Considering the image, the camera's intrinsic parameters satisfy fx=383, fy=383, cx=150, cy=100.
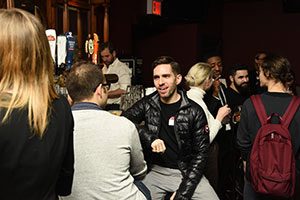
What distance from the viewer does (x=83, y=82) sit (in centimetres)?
168

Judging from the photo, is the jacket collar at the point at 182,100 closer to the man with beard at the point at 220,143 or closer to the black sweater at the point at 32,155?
the man with beard at the point at 220,143

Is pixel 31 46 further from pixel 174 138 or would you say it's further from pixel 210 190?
pixel 210 190

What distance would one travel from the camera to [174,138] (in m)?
2.42

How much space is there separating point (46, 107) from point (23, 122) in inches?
3.0

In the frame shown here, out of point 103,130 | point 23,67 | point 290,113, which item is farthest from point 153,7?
point 23,67

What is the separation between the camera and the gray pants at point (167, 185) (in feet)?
7.71

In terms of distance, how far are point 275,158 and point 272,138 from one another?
0.38ft

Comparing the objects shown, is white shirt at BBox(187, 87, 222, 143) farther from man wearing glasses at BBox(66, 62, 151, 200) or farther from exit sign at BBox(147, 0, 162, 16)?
exit sign at BBox(147, 0, 162, 16)

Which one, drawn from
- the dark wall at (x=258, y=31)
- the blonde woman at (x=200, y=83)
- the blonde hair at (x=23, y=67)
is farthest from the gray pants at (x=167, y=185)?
the dark wall at (x=258, y=31)

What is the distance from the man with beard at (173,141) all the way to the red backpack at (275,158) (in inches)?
12.5

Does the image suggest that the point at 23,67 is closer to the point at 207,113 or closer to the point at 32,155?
the point at 32,155

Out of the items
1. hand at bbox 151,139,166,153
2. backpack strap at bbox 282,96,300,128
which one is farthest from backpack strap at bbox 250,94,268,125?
hand at bbox 151,139,166,153

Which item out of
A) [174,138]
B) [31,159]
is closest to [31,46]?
[31,159]

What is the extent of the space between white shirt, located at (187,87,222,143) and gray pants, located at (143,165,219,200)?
46cm
